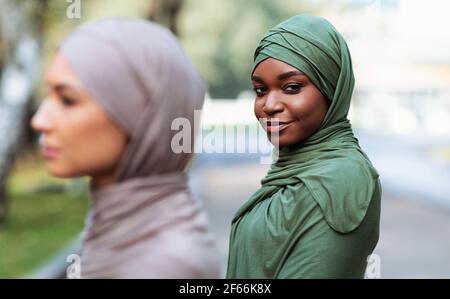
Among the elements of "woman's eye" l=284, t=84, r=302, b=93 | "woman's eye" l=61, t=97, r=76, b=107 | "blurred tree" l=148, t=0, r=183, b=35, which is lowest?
"woman's eye" l=61, t=97, r=76, b=107

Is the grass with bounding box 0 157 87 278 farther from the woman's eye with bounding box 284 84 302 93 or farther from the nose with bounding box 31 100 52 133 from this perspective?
the nose with bounding box 31 100 52 133

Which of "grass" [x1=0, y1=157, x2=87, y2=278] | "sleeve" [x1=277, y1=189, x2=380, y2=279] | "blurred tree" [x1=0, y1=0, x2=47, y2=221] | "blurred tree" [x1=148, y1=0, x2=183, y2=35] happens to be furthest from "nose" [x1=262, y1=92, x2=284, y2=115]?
"blurred tree" [x1=0, y1=0, x2=47, y2=221]

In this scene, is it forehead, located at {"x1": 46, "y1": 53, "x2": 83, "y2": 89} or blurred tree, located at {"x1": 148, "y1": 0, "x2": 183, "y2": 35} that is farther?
blurred tree, located at {"x1": 148, "y1": 0, "x2": 183, "y2": 35}

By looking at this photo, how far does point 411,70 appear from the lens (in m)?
18.4

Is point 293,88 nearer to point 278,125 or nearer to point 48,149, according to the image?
point 278,125

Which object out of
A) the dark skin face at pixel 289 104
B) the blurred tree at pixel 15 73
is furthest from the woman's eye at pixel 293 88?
the blurred tree at pixel 15 73

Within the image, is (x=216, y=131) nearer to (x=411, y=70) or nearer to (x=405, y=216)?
(x=405, y=216)

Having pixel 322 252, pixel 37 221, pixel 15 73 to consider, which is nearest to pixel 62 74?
pixel 322 252

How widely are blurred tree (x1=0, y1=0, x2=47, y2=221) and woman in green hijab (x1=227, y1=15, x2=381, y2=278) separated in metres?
7.02

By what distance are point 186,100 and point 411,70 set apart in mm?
17433

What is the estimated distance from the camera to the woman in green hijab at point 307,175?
6.56ft

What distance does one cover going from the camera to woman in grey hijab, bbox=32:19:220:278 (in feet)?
5.38

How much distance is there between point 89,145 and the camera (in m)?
1.70

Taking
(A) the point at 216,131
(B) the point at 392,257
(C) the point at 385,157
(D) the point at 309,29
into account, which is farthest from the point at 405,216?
(D) the point at 309,29
